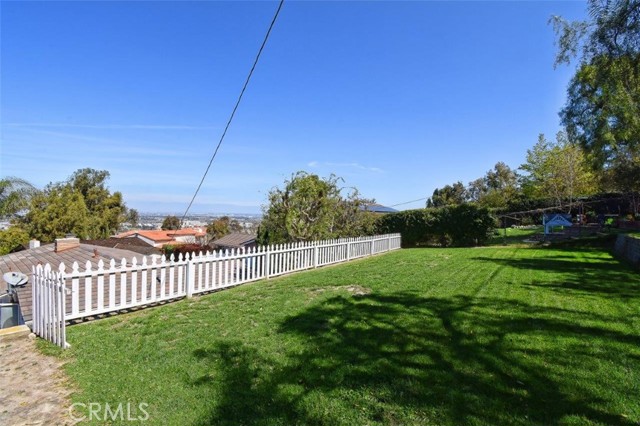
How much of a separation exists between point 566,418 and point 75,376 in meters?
4.63

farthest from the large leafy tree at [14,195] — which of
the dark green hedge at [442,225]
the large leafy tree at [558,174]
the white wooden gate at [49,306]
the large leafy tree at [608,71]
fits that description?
the large leafy tree at [558,174]

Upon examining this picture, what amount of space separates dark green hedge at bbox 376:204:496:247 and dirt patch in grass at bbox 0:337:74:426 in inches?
822

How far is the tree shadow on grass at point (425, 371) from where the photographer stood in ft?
9.20

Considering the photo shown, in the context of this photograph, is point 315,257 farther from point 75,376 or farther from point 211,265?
point 75,376

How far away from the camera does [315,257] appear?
39.8ft

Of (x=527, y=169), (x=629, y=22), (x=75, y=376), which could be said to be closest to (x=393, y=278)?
(x=75, y=376)

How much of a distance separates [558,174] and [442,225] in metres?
17.1

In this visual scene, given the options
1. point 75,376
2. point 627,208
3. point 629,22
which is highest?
point 629,22

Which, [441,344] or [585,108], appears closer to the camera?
[441,344]

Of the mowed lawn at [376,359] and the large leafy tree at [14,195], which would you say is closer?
the mowed lawn at [376,359]

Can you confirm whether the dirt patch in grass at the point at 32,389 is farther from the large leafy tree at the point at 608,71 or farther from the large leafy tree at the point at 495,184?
the large leafy tree at the point at 495,184

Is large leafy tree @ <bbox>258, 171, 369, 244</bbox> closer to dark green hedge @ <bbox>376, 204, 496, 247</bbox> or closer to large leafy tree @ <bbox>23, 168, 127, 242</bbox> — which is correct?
dark green hedge @ <bbox>376, 204, 496, 247</bbox>

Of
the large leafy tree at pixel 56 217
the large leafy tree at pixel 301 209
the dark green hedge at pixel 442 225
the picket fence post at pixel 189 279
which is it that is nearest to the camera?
the picket fence post at pixel 189 279

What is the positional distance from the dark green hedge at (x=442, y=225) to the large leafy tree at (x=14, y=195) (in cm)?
3254
